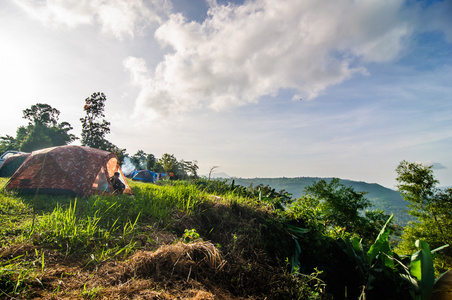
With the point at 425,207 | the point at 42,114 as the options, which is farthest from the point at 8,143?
the point at 425,207

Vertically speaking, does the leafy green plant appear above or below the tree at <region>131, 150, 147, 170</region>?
below

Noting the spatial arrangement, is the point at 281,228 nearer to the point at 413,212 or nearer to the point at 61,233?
the point at 61,233

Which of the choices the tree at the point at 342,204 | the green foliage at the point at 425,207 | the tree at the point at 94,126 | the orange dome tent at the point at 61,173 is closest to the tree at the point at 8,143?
the tree at the point at 94,126

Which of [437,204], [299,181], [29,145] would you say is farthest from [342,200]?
[299,181]

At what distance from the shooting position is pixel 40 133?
34.2 metres

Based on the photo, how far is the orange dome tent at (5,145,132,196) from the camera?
6.75m

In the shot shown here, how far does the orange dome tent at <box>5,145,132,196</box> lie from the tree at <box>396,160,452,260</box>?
26.7 m

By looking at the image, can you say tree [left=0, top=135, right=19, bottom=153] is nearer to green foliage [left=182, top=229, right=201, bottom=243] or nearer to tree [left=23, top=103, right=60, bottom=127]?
tree [left=23, top=103, right=60, bottom=127]

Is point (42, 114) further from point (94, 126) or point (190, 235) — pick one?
point (190, 235)

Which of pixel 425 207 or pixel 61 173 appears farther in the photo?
pixel 425 207

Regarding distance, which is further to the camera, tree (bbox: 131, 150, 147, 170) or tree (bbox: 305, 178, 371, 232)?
tree (bbox: 131, 150, 147, 170)

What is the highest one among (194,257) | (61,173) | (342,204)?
(61,173)

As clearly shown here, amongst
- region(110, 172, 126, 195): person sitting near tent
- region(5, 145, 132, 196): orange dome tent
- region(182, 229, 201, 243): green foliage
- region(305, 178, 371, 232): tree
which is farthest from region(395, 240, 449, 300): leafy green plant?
region(305, 178, 371, 232): tree

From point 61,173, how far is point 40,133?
3932 centimetres
